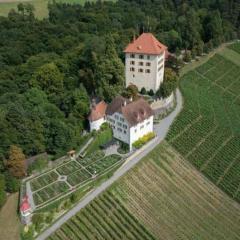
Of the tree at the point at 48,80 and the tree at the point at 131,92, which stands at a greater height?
the tree at the point at 48,80

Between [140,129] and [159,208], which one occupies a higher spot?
[140,129]

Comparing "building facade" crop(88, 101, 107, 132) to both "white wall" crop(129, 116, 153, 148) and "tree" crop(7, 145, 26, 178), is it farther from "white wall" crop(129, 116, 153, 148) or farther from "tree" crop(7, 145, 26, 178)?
"tree" crop(7, 145, 26, 178)

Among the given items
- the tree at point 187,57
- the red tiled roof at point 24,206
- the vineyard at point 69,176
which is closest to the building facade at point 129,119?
the vineyard at point 69,176

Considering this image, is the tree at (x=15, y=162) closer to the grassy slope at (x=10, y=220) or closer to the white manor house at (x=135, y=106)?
the grassy slope at (x=10, y=220)

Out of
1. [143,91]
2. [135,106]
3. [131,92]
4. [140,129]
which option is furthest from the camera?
[143,91]

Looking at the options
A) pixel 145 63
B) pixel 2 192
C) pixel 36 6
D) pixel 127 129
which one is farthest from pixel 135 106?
pixel 36 6

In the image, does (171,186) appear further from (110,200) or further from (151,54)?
(151,54)

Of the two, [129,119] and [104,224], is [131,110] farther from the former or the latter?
[104,224]

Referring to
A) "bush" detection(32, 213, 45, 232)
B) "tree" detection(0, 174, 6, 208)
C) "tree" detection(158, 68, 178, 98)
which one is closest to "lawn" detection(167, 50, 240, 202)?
"tree" detection(158, 68, 178, 98)

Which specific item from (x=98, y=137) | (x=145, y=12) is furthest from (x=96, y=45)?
(x=145, y=12)
